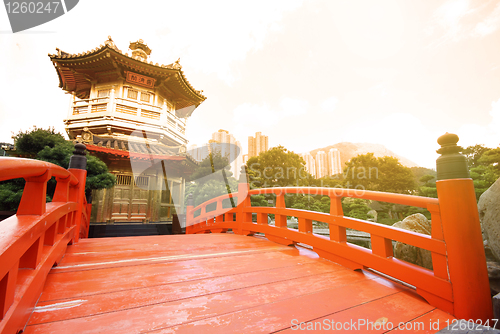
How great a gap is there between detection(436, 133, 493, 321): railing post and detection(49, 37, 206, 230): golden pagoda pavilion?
32.4ft

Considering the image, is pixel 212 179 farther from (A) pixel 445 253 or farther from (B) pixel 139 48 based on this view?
(B) pixel 139 48

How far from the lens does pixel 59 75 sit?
40.3 ft


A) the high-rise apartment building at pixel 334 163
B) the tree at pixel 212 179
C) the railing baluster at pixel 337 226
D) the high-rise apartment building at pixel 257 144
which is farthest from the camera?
the high-rise apartment building at pixel 334 163

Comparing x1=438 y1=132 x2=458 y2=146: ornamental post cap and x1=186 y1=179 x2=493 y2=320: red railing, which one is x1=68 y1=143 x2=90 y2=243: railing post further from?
x1=438 y1=132 x2=458 y2=146: ornamental post cap

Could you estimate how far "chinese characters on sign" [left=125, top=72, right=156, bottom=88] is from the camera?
38.9 feet

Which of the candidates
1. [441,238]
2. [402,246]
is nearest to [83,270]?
[441,238]

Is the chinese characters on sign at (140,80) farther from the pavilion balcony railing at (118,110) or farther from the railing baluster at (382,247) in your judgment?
the railing baluster at (382,247)

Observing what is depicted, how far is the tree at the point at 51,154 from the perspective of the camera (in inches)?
242

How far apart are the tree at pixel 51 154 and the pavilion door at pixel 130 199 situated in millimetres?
2385

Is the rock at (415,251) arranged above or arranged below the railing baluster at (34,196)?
below

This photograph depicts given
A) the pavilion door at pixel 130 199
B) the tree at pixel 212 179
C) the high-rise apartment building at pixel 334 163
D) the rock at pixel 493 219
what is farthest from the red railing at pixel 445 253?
the high-rise apartment building at pixel 334 163

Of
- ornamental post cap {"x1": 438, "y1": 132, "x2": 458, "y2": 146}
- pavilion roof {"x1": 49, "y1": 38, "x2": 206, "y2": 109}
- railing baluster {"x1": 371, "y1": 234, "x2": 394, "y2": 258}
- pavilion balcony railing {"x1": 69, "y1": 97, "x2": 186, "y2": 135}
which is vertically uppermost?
pavilion roof {"x1": 49, "y1": 38, "x2": 206, "y2": 109}

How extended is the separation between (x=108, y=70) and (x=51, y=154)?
7.23 meters

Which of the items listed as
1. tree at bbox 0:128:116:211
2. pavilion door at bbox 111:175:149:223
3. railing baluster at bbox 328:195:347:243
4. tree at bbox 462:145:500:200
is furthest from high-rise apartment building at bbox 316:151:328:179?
railing baluster at bbox 328:195:347:243
